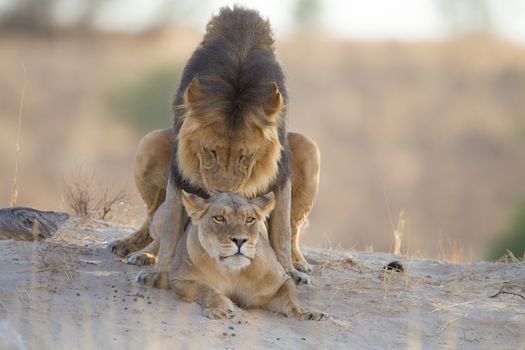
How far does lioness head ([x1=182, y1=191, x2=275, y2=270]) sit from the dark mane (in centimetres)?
38

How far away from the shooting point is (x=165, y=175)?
8.51 m

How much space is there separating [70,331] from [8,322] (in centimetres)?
34

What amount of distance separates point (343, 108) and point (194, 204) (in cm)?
2580

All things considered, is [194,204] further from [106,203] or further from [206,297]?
[106,203]

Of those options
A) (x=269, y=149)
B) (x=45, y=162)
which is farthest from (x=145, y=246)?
(x=45, y=162)

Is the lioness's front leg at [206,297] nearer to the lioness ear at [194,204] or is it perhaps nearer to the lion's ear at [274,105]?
the lioness ear at [194,204]

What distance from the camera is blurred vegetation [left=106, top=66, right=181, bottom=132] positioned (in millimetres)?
29781

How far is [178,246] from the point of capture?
7.69 m

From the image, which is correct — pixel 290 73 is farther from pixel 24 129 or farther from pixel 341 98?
pixel 24 129

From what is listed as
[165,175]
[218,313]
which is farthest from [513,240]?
[218,313]

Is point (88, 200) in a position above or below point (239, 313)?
above

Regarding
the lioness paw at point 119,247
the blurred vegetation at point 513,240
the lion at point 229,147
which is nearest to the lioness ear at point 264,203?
the lion at point 229,147

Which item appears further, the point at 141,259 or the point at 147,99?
the point at 147,99

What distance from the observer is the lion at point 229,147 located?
287 inches
